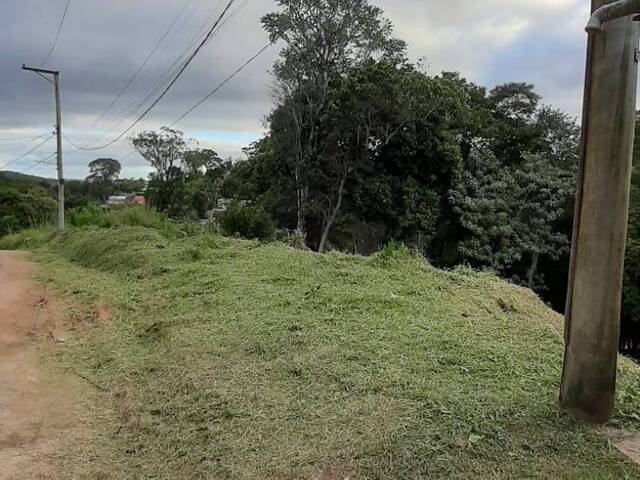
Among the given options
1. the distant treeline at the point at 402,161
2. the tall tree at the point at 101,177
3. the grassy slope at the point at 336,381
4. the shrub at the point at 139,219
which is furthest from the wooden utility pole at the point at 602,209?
the tall tree at the point at 101,177

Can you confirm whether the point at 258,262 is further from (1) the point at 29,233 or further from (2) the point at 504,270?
(1) the point at 29,233

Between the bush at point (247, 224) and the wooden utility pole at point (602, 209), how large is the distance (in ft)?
33.5

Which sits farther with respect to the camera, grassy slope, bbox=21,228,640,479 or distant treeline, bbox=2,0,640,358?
distant treeline, bbox=2,0,640,358

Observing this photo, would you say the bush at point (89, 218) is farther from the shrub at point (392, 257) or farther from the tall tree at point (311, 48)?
the shrub at point (392, 257)

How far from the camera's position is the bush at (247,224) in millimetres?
12281

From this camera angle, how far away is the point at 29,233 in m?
16.4

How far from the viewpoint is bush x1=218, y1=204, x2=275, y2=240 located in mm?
12281

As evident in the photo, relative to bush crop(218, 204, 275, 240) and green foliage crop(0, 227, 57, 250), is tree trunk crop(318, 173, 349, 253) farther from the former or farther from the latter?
green foliage crop(0, 227, 57, 250)

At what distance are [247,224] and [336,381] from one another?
981 cm

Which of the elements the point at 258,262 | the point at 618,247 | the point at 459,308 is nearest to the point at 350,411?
the point at 618,247

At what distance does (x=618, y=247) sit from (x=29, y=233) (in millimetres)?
17604

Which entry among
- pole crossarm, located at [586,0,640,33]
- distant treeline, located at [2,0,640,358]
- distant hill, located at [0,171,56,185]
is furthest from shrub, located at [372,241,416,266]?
distant hill, located at [0,171,56,185]

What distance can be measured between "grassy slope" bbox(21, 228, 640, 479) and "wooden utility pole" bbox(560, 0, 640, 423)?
26 cm

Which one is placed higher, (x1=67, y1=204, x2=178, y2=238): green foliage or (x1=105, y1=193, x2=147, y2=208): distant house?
(x1=105, y1=193, x2=147, y2=208): distant house
